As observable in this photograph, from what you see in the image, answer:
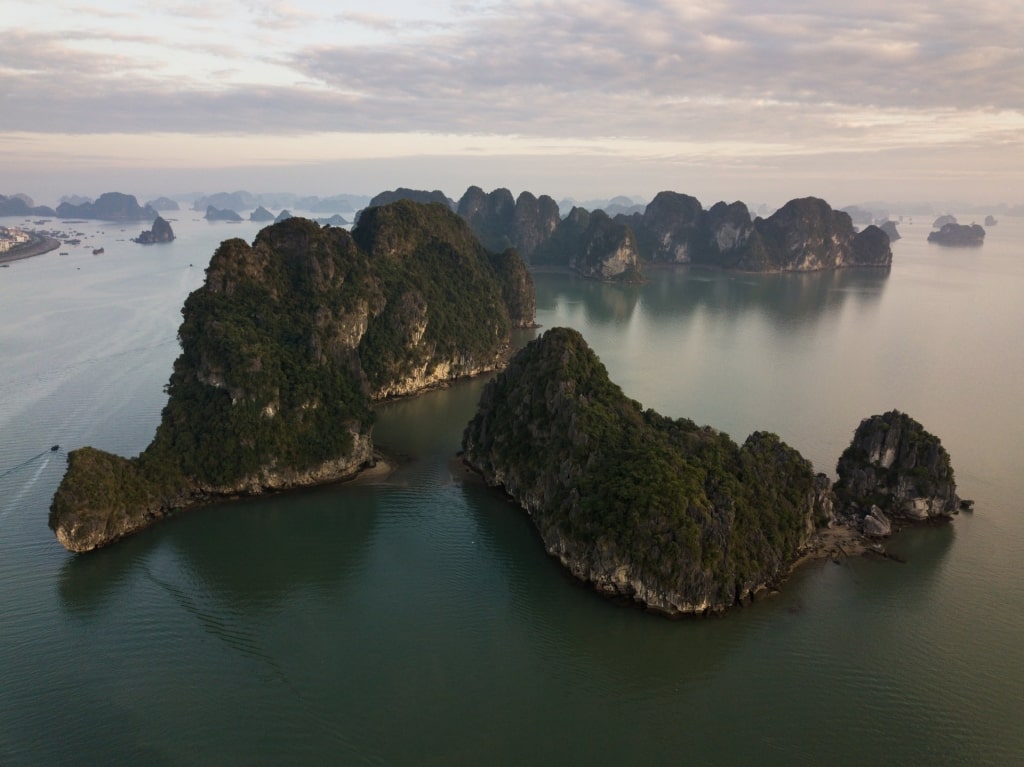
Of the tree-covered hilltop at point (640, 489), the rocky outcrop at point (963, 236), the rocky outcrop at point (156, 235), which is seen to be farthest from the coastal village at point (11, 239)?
the rocky outcrop at point (963, 236)

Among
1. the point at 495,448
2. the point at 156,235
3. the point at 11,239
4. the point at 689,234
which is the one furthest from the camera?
the point at 156,235

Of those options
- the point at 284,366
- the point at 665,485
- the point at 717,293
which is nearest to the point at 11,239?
the point at 284,366

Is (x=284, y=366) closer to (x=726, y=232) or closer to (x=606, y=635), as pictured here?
(x=606, y=635)

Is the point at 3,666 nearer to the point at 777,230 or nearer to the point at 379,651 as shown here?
the point at 379,651

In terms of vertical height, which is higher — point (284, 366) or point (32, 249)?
point (32, 249)

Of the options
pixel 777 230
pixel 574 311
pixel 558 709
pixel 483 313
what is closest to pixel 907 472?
pixel 558 709

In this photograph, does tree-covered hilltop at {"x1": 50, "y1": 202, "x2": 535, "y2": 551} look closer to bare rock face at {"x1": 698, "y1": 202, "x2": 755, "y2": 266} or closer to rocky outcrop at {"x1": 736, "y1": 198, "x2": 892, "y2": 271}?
rocky outcrop at {"x1": 736, "y1": 198, "x2": 892, "y2": 271}
